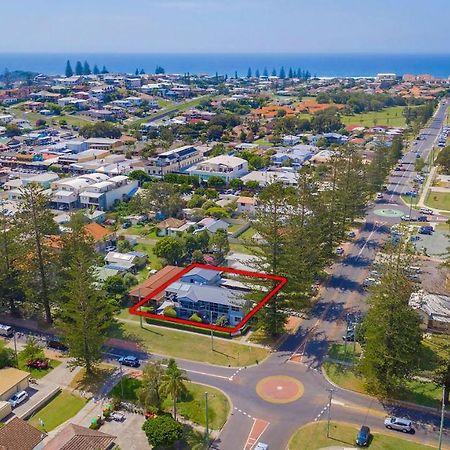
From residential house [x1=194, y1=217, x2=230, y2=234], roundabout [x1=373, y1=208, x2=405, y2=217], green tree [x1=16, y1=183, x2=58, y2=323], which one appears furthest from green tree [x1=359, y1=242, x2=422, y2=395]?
roundabout [x1=373, y1=208, x2=405, y2=217]

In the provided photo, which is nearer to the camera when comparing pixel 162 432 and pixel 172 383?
pixel 162 432

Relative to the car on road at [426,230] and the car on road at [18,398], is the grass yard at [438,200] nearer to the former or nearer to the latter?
the car on road at [426,230]

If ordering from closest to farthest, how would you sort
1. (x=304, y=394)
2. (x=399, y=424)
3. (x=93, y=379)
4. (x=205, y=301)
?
(x=399, y=424)
(x=304, y=394)
(x=93, y=379)
(x=205, y=301)

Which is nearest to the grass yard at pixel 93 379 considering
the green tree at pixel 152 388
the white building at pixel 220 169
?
the green tree at pixel 152 388

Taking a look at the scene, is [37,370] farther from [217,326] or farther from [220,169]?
[220,169]

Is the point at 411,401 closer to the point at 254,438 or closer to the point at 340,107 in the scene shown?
the point at 254,438

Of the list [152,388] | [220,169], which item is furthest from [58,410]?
[220,169]
